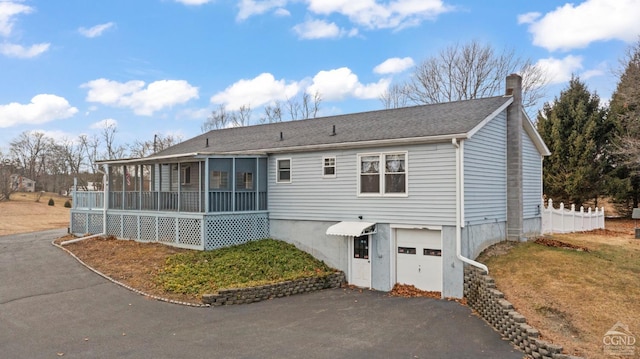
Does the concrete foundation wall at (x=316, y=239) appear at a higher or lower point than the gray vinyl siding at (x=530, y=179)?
lower

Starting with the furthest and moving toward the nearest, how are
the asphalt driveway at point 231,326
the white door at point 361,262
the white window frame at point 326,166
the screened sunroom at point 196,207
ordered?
1. the screened sunroom at point 196,207
2. the white window frame at point 326,166
3. the white door at point 361,262
4. the asphalt driveway at point 231,326

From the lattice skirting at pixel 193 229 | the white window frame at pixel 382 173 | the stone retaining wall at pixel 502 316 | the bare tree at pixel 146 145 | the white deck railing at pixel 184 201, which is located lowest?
the stone retaining wall at pixel 502 316

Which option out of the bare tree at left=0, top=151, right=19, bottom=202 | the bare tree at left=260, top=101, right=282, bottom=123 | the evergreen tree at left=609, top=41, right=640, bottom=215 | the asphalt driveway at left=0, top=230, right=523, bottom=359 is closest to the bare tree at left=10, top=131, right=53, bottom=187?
the bare tree at left=0, top=151, right=19, bottom=202

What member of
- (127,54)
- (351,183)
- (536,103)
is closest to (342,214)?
(351,183)

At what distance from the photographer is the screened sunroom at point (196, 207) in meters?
15.2

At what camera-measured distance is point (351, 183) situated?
14430 millimetres

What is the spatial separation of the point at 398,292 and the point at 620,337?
622cm

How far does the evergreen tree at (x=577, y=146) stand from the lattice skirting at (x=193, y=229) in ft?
74.3

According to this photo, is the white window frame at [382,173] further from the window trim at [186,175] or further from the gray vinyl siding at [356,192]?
the window trim at [186,175]

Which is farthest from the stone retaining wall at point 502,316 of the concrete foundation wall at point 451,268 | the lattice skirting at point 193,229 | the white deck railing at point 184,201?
the white deck railing at point 184,201

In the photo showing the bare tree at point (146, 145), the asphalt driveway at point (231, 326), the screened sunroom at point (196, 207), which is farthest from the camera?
the bare tree at point (146, 145)

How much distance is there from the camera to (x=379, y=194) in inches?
545

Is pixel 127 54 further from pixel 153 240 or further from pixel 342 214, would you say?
pixel 342 214

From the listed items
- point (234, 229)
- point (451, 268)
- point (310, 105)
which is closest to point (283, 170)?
point (234, 229)
